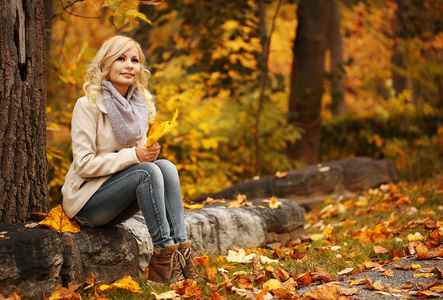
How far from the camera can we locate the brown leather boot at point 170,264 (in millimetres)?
2619

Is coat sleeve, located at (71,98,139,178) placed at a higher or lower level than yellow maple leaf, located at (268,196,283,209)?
higher

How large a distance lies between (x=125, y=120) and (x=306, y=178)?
317 cm

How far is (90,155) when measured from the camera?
8.71 ft

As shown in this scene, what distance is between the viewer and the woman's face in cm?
291

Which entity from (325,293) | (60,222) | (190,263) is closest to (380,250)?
(325,293)

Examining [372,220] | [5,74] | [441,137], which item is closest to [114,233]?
[5,74]

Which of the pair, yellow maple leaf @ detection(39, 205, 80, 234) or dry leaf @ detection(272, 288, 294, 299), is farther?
yellow maple leaf @ detection(39, 205, 80, 234)

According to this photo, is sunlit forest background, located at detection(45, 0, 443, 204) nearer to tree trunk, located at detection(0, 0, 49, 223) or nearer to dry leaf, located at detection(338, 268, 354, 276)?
tree trunk, located at detection(0, 0, 49, 223)

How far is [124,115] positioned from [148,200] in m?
0.58

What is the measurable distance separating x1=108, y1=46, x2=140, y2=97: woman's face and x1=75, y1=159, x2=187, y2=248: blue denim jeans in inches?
23.3

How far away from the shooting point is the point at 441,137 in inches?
306

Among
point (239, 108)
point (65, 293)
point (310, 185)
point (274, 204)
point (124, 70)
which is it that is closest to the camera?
point (65, 293)

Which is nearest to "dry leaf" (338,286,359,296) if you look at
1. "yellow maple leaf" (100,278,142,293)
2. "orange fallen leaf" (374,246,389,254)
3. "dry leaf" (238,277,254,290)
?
"dry leaf" (238,277,254,290)

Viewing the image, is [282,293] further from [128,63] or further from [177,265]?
[128,63]
